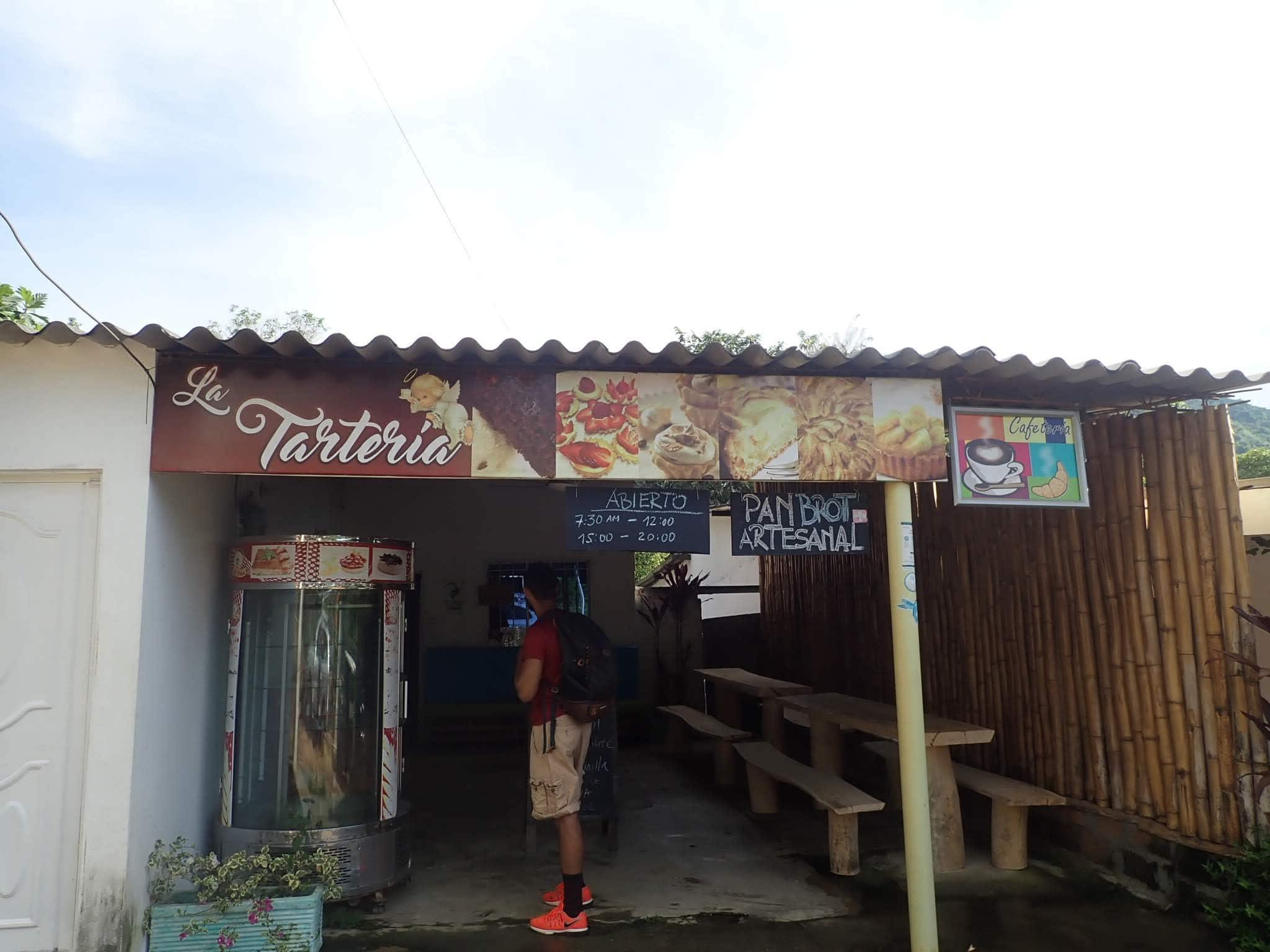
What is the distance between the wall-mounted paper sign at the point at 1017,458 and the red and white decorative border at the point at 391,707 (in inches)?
129

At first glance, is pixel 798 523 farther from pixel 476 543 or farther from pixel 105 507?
pixel 476 543

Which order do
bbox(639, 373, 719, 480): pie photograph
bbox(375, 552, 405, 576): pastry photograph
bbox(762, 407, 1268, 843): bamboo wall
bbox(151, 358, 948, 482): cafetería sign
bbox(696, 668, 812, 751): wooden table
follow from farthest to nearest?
bbox(696, 668, 812, 751): wooden table < bbox(375, 552, 405, 576): pastry photograph < bbox(762, 407, 1268, 843): bamboo wall < bbox(639, 373, 719, 480): pie photograph < bbox(151, 358, 948, 482): cafetería sign

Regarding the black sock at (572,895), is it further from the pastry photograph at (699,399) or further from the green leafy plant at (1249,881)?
the green leafy plant at (1249,881)

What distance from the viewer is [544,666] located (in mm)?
4891

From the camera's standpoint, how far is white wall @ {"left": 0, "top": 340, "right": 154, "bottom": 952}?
13.3 ft

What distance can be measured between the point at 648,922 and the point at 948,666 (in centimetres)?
350

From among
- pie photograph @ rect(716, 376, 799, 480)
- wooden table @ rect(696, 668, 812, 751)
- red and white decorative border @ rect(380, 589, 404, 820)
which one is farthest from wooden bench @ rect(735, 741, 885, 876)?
red and white decorative border @ rect(380, 589, 404, 820)

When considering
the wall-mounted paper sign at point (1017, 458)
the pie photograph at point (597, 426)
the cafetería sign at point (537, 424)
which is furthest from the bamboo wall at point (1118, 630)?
the pie photograph at point (597, 426)

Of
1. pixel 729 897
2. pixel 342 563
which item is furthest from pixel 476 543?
pixel 729 897

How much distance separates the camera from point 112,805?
13.4ft

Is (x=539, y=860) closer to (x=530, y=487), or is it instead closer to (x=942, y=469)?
(x=942, y=469)

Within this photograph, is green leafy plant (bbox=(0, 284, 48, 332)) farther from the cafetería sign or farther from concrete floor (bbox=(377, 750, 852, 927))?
concrete floor (bbox=(377, 750, 852, 927))

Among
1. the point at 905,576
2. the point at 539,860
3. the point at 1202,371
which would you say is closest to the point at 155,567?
the point at 539,860

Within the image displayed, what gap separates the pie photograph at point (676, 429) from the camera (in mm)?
4543
